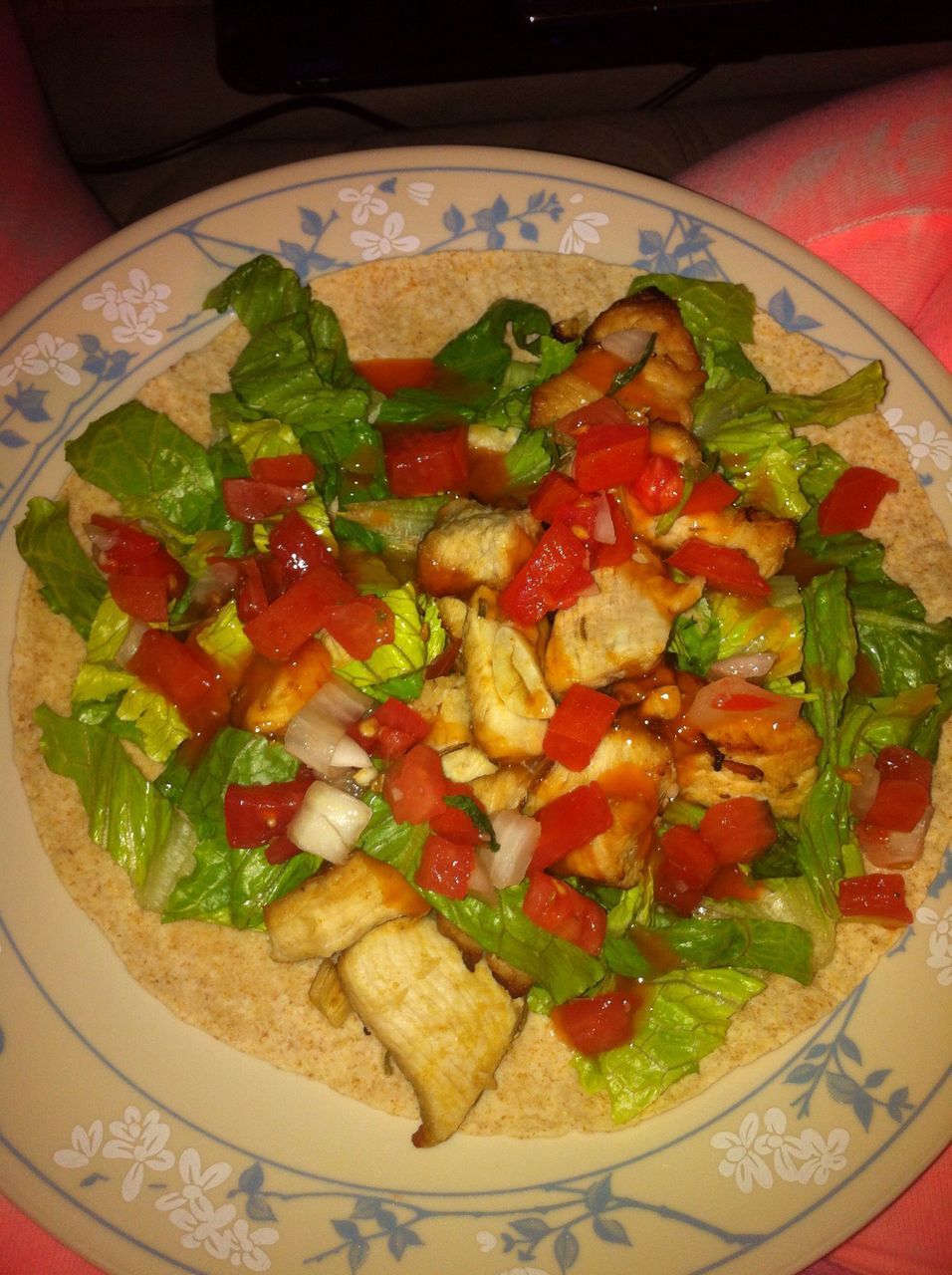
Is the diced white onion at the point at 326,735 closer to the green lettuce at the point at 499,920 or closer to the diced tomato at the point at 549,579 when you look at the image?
the green lettuce at the point at 499,920

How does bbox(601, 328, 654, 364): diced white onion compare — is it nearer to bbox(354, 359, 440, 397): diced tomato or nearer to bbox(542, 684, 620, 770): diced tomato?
bbox(354, 359, 440, 397): diced tomato

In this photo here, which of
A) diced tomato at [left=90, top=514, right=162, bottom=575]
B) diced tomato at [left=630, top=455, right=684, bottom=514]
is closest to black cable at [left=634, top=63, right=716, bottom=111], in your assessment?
diced tomato at [left=630, top=455, right=684, bottom=514]

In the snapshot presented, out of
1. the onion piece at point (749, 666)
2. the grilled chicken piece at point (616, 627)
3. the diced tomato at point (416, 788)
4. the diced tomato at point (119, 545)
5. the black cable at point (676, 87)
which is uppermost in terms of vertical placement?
the black cable at point (676, 87)

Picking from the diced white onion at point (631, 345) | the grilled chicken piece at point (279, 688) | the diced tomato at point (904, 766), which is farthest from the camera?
the diced white onion at point (631, 345)

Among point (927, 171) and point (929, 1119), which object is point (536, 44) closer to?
point (927, 171)

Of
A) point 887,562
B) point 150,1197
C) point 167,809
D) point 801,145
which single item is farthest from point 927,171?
point 150,1197

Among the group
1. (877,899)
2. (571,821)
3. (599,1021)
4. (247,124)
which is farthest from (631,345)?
(247,124)

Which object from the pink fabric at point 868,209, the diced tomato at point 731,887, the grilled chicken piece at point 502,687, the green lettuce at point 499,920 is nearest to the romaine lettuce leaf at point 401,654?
the grilled chicken piece at point 502,687
